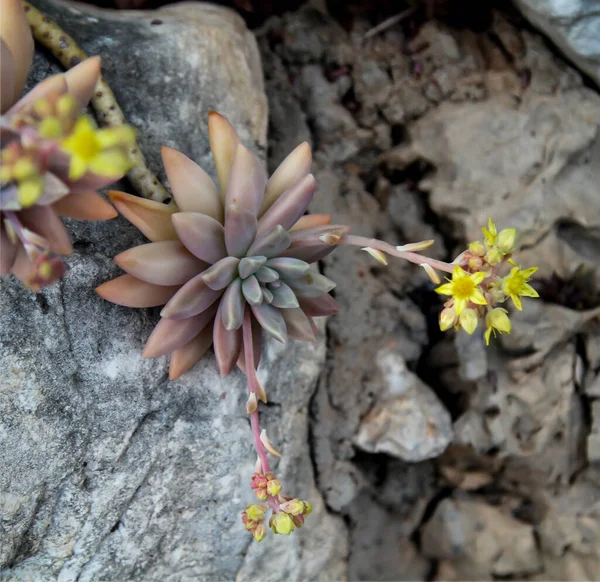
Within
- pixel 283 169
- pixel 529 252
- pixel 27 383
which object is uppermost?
pixel 283 169

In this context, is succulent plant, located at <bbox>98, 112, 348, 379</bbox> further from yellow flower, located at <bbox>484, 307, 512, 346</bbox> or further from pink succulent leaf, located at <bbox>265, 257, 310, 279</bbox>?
yellow flower, located at <bbox>484, 307, 512, 346</bbox>

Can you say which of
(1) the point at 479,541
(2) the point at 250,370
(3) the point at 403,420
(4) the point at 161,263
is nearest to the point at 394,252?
(2) the point at 250,370

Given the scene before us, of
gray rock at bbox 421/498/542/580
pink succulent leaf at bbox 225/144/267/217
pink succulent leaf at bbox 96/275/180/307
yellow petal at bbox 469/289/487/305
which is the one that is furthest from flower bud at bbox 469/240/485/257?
gray rock at bbox 421/498/542/580

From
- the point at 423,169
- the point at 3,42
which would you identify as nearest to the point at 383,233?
the point at 423,169

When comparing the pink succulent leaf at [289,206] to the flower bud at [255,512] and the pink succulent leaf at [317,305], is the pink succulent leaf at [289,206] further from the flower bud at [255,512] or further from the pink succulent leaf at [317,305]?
the flower bud at [255,512]

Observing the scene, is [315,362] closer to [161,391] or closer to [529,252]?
[161,391]

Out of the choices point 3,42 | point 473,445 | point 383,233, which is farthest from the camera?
point 383,233
